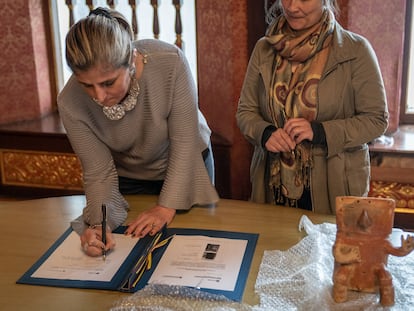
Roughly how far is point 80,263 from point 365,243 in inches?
26.9

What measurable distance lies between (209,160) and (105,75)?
2.13ft

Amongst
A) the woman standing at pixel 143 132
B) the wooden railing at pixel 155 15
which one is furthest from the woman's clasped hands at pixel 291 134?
the wooden railing at pixel 155 15

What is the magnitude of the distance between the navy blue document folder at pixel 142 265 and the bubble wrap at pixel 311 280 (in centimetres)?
5

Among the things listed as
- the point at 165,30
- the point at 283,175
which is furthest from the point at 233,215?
the point at 165,30

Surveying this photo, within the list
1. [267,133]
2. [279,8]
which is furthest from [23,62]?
[267,133]

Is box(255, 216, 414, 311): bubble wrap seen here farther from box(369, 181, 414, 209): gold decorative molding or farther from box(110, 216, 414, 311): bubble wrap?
box(369, 181, 414, 209): gold decorative molding

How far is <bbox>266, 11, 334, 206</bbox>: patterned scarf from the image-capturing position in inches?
71.2

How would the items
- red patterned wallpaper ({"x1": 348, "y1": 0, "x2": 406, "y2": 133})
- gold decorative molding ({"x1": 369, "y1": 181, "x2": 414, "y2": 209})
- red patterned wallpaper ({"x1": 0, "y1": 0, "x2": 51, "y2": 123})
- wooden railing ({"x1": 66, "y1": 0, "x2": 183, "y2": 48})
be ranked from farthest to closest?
red patterned wallpaper ({"x1": 0, "y1": 0, "x2": 51, "y2": 123})
wooden railing ({"x1": 66, "y1": 0, "x2": 183, "y2": 48})
gold decorative molding ({"x1": 369, "y1": 181, "x2": 414, "y2": 209})
red patterned wallpaper ({"x1": 348, "y1": 0, "x2": 406, "y2": 133})

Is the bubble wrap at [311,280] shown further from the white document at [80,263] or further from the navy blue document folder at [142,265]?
the white document at [80,263]

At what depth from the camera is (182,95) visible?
172 centimetres

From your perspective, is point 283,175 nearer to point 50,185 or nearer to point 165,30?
point 165,30

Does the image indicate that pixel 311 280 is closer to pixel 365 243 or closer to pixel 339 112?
pixel 365 243

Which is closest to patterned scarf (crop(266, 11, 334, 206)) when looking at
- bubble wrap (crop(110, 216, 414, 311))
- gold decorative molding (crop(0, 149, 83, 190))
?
bubble wrap (crop(110, 216, 414, 311))

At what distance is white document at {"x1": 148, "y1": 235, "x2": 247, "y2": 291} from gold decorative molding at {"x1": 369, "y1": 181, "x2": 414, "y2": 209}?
1.47m
